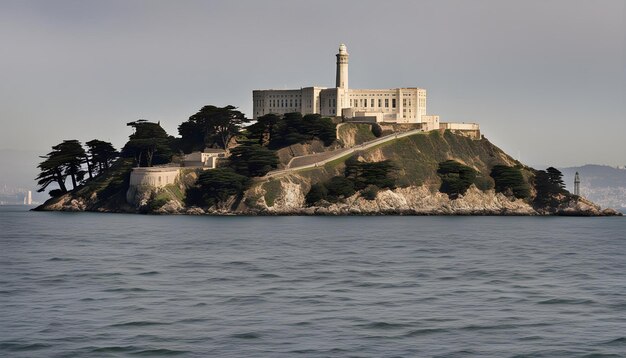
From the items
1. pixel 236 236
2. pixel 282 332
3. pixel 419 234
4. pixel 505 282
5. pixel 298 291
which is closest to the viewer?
→ pixel 282 332

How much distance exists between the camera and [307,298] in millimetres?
71375

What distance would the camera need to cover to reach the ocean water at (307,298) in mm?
54156

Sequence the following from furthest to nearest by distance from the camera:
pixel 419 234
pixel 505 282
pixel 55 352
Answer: pixel 419 234, pixel 505 282, pixel 55 352

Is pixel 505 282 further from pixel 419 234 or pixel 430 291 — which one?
pixel 419 234

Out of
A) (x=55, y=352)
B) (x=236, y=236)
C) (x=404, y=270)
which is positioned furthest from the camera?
(x=236, y=236)

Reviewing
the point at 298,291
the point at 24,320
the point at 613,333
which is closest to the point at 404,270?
the point at 298,291

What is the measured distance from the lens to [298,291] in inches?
2965

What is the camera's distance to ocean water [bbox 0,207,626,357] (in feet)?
178

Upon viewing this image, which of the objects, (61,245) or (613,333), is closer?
(613,333)

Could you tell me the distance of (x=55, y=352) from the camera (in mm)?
51781

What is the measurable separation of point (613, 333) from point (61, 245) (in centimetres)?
7677

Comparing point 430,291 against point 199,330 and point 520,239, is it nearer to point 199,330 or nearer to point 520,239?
point 199,330

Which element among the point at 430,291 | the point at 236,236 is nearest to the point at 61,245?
the point at 236,236

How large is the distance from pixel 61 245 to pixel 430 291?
57.7m
